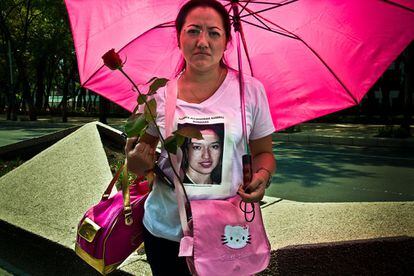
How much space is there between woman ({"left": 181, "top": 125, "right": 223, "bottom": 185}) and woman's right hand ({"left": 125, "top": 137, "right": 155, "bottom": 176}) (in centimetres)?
12

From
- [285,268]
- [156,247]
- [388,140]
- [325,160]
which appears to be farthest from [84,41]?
[388,140]

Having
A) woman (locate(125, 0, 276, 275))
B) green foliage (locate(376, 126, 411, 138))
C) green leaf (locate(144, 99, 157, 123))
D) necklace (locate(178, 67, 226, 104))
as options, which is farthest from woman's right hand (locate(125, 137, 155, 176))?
green foliage (locate(376, 126, 411, 138))

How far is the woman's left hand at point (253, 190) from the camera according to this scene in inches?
60.4

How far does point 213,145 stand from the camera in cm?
157

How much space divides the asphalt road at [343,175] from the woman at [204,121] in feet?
16.2

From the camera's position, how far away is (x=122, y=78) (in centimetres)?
225

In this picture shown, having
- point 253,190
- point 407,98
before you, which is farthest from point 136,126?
point 407,98

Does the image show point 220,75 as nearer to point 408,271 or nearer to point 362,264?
point 362,264

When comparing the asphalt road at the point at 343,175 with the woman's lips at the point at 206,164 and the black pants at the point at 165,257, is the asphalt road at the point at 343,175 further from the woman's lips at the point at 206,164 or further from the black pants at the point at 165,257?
the woman's lips at the point at 206,164

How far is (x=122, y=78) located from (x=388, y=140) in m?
12.1

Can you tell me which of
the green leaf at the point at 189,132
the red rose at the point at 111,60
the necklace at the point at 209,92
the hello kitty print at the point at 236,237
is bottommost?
the hello kitty print at the point at 236,237

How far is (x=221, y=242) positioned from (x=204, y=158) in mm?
289

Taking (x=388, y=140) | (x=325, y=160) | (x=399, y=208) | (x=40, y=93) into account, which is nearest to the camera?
(x=399, y=208)

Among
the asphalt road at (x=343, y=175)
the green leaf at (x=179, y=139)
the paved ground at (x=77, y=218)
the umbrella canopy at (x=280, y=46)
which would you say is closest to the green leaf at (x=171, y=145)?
the green leaf at (x=179, y=139)
